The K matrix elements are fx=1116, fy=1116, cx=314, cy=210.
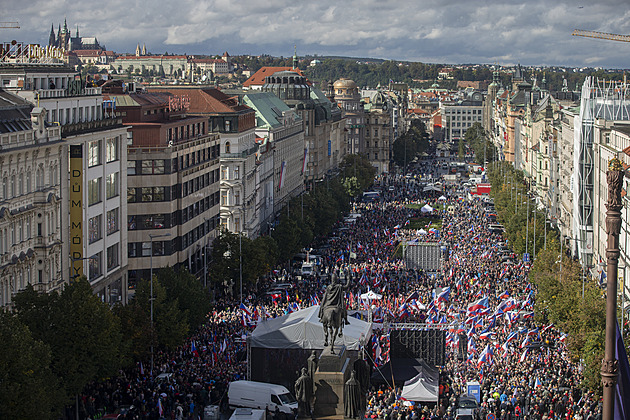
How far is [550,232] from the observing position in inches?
4168

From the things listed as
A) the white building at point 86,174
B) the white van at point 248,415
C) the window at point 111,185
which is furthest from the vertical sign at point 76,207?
the white van at point 248,415

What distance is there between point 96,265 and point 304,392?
123ft

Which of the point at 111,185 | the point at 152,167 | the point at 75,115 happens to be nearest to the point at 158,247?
the point at 152,167

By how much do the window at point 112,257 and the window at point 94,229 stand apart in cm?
215

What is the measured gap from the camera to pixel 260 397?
5391cm

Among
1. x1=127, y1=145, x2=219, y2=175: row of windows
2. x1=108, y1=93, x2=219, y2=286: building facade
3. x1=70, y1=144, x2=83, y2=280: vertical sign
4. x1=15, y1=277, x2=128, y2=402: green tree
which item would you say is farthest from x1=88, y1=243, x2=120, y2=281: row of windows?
x1=15, y1=277, x2=128, y2=402: green tree

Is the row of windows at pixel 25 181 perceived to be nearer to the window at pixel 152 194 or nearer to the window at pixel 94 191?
the window at pixel 94 191

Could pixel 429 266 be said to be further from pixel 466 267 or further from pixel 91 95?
pixel 91 95

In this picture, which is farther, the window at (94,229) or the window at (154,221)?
the window at (154,221)

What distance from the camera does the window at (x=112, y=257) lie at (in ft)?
228

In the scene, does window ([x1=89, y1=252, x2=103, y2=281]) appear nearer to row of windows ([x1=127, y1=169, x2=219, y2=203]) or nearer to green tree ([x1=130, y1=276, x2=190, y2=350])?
green tree ([x1=130, y1=276, x2=190, y2=350])

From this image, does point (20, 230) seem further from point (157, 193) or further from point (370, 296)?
point (370, 296)

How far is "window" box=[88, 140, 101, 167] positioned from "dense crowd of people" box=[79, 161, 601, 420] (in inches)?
474

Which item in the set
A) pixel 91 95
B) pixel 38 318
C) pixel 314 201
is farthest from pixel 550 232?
pixel 38 318
